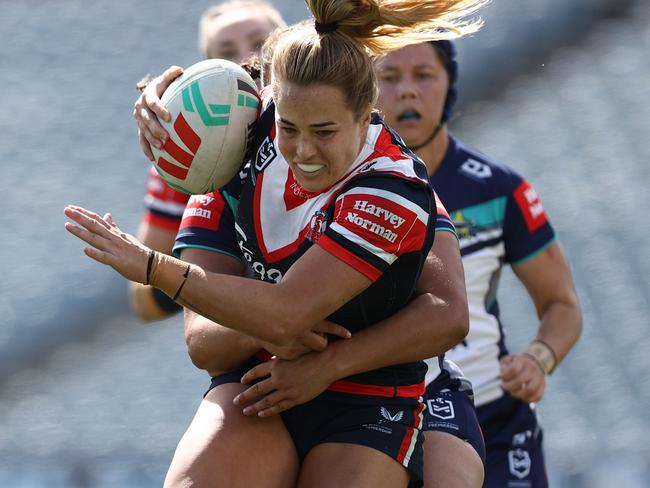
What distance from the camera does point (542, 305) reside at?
412 cm

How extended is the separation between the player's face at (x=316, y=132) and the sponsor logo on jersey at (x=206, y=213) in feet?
1.05

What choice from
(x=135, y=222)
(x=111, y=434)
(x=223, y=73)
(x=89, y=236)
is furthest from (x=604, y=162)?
(x=89, y=236)

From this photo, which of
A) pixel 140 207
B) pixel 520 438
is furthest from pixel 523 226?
pixel 140 207

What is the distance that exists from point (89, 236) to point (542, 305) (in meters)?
2.20

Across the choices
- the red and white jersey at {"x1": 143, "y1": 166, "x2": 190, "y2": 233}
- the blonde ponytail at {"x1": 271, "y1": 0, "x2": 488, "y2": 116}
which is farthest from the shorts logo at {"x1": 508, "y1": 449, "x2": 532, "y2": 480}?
the blonde ponytail at {"x1": 271, "y1": 0, "x2": 488, "y2": 116}

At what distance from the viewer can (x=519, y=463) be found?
157 inches

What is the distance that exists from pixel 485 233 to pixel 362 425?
154 cm

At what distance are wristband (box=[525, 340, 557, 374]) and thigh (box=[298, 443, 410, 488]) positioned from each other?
1.44m

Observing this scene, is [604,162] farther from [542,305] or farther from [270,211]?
[270,211]

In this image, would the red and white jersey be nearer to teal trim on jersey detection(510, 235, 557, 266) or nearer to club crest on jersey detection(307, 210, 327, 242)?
teal trim on jersey detection(510, 235, 557, 266)

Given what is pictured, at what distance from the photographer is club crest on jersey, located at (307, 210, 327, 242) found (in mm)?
2520

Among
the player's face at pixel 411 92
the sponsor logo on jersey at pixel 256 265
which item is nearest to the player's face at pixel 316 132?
the sponsor logo on jersey at pixel 256 265

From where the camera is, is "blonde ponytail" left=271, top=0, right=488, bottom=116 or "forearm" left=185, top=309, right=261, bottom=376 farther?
"forearm" left=185, top=309, right=261, bottom=376

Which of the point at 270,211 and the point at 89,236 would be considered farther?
the point at 270,211
